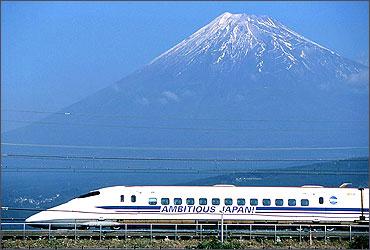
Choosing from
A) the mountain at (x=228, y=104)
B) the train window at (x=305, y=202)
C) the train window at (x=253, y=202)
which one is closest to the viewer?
the train window at (x=253, y=202)

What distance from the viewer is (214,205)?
3294 centimetres

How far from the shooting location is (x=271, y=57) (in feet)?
613

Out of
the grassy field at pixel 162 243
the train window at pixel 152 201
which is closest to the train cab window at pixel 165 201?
the train window at pixel 152 201

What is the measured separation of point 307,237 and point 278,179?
234 feet

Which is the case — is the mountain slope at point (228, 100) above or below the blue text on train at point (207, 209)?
above

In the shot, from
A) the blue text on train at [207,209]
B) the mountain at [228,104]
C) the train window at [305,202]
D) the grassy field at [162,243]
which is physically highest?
the mountain at [228,104]

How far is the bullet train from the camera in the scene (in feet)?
105

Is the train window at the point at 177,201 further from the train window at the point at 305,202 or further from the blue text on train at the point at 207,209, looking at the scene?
→ the train window at the point at 305,202

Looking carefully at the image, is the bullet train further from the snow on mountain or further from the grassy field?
the snow on mountain

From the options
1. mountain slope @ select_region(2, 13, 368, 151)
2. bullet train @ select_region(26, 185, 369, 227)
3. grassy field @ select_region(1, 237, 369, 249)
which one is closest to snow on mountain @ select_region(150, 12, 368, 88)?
mountain slope @ select_region(2, 13, 368, 151)

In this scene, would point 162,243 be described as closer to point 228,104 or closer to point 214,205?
point 214,205

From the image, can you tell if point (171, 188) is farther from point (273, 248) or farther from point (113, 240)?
point (273, 248)

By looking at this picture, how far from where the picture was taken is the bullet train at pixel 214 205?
32094 mm

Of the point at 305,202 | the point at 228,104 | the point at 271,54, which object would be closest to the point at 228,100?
the point at 228,104
